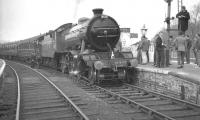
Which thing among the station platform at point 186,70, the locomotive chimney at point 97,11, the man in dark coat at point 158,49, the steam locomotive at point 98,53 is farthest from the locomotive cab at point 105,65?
the locomotive chimney at point 97,11

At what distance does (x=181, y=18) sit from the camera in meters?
11.8

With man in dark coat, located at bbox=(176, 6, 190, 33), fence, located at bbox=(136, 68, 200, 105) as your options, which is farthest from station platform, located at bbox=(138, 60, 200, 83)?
man in dark coat, located at bbox=(176, 6, 190, 33)

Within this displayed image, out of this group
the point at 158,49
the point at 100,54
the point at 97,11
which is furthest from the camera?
the point at 97,11

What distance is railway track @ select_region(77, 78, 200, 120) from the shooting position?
21.7 feet

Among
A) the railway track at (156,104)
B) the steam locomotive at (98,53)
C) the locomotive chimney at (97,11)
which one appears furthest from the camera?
the locomotive chimney at (97,11)

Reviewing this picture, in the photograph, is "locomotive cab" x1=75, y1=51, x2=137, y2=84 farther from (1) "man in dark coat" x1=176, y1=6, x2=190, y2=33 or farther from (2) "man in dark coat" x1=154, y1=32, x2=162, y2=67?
(1) "man in dark coat" x1=176, y1=6, x2=190, y2=33

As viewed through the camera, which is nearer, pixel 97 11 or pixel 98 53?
pixel 98 53

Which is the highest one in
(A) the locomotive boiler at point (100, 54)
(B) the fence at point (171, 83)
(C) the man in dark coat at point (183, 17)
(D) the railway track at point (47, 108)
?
(C) the man in dark coat at point (183, 17)

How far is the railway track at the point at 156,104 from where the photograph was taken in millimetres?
6613

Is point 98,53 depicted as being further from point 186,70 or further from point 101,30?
point 186,70

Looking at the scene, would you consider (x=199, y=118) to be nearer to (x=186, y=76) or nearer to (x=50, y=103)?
(x=186, y=76)

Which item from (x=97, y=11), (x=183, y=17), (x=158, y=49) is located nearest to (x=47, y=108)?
(x=97, y=11)

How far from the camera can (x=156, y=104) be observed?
A: 26.0ft

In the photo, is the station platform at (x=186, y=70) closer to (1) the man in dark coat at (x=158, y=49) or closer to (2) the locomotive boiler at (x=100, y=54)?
(1) the man in dark coat at (x=158, y=49)
